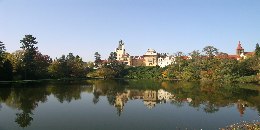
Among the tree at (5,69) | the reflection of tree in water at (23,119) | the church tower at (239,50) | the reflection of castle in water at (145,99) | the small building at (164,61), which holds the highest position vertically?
the church tower at (239,50)

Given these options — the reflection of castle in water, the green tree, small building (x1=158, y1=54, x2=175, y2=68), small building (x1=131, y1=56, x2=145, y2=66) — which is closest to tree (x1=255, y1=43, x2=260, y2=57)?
small building (x1=158, y1=54, x2=175, y2=68)

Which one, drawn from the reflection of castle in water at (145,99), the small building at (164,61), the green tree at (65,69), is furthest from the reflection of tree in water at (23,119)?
the small building at (164,61)

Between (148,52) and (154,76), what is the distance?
143ft

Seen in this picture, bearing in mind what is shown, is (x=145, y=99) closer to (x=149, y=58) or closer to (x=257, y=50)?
(x=257, y=50)

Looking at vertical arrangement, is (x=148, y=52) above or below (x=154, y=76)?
above

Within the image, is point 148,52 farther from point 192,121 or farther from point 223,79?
point 192,121

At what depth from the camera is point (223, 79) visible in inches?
3147

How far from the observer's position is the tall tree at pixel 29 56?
70.2 meters

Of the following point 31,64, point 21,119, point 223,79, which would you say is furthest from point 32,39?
point 21,119

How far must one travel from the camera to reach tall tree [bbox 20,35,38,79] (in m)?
70.2

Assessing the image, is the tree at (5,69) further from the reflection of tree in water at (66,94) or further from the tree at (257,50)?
the tree at (257,50)

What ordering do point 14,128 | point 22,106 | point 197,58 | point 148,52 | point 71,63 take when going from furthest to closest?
point 148,52 → point 197,58 → point 71,63 → point 22,106 → point 14,128

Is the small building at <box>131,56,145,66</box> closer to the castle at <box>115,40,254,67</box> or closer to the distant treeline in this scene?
the castle at <box>115,40,254,67</box>

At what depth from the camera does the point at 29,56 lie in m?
75.4
